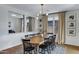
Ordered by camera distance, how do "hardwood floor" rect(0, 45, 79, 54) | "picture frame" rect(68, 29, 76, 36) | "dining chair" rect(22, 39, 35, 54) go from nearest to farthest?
"hardwood floor" rect(0, 45, 79, 54)
"dining chair" rect(22, 39, 35, 54)
"picture frame" rect(68, 29, 76, 36)

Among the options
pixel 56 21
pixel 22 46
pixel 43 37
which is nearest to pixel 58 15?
pixel 56 21

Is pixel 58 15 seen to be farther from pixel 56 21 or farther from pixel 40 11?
pixel 40 11

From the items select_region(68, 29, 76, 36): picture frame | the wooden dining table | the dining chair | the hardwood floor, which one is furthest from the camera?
select_region(68, 29, 76, 36): picture frame

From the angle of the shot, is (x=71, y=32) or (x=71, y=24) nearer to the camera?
(x=71, y=24)

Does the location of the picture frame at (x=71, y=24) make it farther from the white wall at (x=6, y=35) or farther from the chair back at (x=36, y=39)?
the white wall at (x=6, y=35)

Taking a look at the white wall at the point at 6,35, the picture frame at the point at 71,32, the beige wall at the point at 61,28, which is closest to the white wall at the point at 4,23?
the white wall at the point at 6,35

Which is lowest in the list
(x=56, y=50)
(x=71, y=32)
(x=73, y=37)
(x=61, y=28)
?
(x=56, y=50)

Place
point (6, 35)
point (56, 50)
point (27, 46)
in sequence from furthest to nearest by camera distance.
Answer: point (6, 35), point (27, 46), point (56, 50)

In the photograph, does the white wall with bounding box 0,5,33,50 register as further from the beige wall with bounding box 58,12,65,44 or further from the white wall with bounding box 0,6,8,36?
the beige wall with bounding box 58,12,65,44

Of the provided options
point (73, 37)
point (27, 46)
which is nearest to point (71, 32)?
point (73, 37)

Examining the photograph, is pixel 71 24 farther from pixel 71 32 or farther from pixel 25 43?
pixel 25 43

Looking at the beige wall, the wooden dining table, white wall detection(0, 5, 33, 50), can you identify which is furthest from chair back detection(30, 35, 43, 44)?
the beige wall

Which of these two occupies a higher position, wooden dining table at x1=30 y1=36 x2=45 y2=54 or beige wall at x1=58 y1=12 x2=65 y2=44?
beige wall at x1=58 y1=12 x2=65 y2=44
